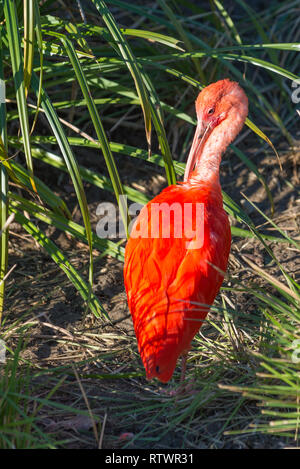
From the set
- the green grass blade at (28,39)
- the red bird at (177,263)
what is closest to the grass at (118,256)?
the green grass blade at (28,39)

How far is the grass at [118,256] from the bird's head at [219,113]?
0.42 ft

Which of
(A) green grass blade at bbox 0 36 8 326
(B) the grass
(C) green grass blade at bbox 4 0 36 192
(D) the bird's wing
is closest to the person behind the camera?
(B) the grass

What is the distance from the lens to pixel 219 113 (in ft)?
10.9

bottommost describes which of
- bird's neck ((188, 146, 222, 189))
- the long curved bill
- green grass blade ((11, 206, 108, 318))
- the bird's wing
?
green grass blade ((11, 206, 108, 318))

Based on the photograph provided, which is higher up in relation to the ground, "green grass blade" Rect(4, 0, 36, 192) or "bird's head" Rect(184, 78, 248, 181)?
"green grass blade" Rect(4, 0, 36, 192)

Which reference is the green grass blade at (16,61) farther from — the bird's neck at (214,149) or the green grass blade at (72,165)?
the bird's neck at (214,149)

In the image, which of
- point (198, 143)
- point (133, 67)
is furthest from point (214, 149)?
point (133, 67)

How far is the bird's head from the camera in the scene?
3.28m

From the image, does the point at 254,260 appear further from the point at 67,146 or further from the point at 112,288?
the point at 67,146

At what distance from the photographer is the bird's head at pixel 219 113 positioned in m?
3.28

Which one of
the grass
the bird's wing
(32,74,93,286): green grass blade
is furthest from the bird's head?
(32,74,93,286): green grass blade

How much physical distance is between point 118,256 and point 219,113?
3.05ft

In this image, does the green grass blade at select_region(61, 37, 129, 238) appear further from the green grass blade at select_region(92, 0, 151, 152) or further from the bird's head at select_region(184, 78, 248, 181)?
the bird's head at select_region(184, 78, 248, 181)

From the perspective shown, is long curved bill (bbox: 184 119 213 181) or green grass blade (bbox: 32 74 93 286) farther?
long curved bill (bbox: 184 119 213 181)
